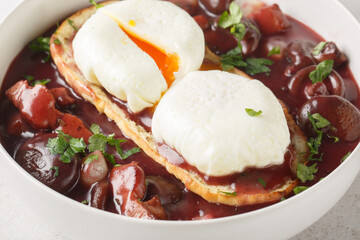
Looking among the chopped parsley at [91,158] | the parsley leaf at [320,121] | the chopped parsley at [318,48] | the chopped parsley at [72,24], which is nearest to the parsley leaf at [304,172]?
the parsley leaf at [320,121]

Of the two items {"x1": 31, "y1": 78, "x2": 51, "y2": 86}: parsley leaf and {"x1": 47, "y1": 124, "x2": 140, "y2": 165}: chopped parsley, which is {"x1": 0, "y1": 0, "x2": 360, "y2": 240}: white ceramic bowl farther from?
{"x1": 31, "y1": 78, "x2": 51, "y2": 86}: parsley leaf

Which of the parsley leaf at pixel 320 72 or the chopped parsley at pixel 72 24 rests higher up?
the chopped parsley at pixel 72 24

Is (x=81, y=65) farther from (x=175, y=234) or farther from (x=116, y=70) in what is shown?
(x=175, y=234)

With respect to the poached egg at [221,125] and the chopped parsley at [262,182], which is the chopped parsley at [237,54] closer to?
the poached egg at [221,125]

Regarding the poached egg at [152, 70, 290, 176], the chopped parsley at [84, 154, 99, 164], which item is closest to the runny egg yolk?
the poached egg at [152, 70, 290, 176]

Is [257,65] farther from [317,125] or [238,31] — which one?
[317,125]

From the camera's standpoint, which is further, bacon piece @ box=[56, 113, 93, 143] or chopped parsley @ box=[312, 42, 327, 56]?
chopped parsley @ box=[312, 42, 327, 56]
